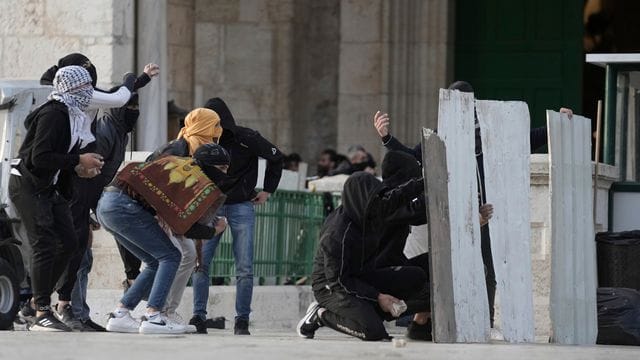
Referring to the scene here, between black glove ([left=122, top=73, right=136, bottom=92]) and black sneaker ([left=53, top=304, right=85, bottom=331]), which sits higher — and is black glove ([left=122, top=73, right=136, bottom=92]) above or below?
above

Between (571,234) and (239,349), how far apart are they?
3070mm

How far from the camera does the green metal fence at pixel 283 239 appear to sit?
55.8ft

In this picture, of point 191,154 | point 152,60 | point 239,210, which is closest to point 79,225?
point 191,154

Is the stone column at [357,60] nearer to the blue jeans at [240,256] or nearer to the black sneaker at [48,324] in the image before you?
the blue jeans at [240,256]

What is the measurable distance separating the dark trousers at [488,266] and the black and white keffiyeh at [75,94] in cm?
276

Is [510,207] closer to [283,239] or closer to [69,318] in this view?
[69,318]

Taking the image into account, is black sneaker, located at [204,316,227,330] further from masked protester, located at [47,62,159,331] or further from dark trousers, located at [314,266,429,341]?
dark trousers, located at [314,266,429,341]

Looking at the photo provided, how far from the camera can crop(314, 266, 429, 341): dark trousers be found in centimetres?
1253

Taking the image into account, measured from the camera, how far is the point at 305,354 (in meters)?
11.1

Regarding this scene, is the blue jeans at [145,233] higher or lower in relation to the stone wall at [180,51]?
lower

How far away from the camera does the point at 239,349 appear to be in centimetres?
1120

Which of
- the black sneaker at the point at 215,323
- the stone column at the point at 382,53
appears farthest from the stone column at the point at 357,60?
the black sneaker at the point at 215,323

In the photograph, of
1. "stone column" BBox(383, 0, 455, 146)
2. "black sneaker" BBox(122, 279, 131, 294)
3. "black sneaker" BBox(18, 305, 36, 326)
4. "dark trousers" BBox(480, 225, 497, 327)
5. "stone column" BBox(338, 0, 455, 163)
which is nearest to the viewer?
"dark trousers" BBox(480, 225, 497, 327)

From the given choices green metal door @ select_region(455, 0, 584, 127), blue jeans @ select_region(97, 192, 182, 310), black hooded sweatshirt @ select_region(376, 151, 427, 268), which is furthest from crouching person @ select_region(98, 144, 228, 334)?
green metal door @ select_region(455, 0, 584, 127)
